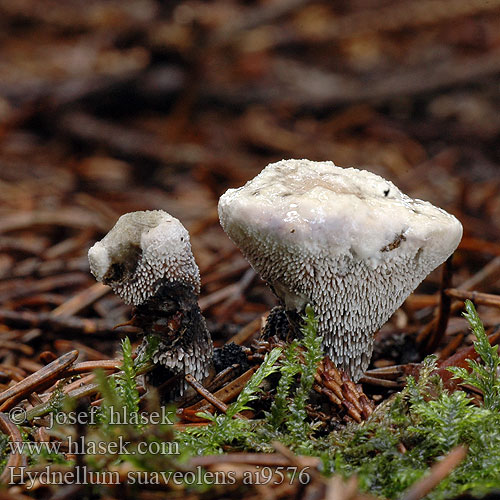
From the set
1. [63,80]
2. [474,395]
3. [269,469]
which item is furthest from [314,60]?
[269,469]

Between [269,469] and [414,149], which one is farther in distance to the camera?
[414,149]

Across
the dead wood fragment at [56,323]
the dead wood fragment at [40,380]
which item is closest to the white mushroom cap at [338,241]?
the dead wood fragment at [40,380]

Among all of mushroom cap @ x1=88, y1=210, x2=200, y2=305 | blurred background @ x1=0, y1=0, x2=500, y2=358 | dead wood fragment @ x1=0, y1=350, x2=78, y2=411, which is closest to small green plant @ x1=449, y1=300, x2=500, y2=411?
mushroom cap @ x1=88, y1=210, x2=200, y2=305

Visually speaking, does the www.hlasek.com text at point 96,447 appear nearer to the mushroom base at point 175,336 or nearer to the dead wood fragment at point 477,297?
the mushroom base at point 175,336

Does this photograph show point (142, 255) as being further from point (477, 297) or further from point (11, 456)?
point (477, 297)

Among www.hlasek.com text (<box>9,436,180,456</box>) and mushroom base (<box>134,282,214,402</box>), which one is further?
mushroom base (<box>134,282,214,402</box>)

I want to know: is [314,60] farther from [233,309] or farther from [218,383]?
[218,383]

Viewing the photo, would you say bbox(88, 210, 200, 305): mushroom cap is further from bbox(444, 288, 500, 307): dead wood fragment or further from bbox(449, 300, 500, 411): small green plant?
bbox(444, 288, 500, 307): dead wood fragment
